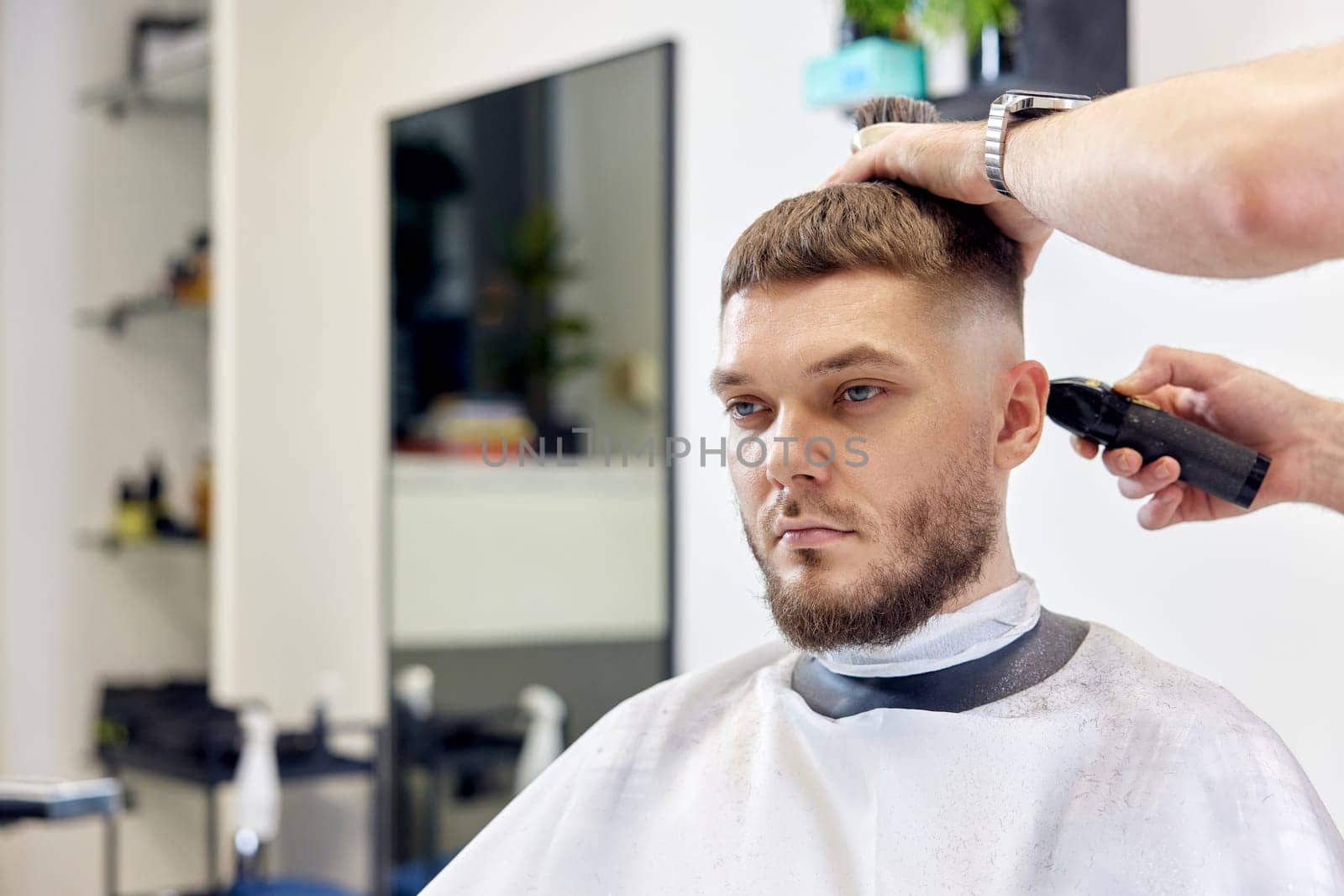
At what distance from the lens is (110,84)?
13.9 ft

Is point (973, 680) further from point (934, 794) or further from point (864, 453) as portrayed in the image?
point (864, 453)

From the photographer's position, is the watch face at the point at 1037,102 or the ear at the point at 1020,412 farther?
the ear at the point at 1020,412

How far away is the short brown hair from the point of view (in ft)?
4.09

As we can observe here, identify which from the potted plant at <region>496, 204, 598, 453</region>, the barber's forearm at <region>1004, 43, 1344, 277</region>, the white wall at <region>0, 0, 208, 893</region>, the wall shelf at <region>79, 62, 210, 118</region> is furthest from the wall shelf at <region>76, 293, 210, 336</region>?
the barber's forearm at <region>1004, 43, 1344, 277</region>

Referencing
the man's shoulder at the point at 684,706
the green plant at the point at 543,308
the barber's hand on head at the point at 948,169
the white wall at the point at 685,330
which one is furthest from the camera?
the green plant at the point at 543,308

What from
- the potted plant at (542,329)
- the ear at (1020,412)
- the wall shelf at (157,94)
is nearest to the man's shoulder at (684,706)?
the ear at (1020,412)

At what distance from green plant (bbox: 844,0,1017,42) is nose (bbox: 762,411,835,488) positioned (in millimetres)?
824

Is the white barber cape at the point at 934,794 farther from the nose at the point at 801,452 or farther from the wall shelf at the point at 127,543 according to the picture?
the wall shelf at the point at 127,543

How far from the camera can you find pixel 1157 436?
4.17ft

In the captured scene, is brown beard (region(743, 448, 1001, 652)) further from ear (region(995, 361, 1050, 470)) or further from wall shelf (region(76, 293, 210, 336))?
wall shelf (region(76, 293, 210, 336))

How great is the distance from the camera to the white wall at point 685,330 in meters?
1.64

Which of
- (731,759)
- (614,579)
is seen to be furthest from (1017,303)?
(614,579)

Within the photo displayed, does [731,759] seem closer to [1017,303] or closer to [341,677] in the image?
[1017,303]

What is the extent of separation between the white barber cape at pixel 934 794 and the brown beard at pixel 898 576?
5cm
